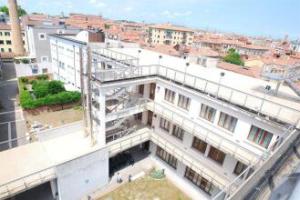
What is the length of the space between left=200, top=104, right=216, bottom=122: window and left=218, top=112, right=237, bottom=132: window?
0.75 m

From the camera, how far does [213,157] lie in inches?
704

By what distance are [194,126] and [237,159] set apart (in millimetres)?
4448

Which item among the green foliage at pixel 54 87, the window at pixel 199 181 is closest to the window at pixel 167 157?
the window at pixel 199 181

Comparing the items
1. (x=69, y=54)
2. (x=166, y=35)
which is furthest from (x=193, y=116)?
(x=166, y=35)

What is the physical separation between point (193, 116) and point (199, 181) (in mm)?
6912

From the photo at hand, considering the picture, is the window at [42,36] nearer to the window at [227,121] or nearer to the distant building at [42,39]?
the distant building at [42,39]

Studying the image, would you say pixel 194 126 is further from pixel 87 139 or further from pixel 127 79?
pixel 87 139

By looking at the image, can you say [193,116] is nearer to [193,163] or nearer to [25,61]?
[193,163]

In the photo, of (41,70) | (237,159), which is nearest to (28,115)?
(41,70)

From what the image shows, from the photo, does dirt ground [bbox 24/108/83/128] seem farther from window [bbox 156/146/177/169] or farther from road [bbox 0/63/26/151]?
window [bbox 156/146/177/169]

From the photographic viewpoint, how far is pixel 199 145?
1878 centimetres

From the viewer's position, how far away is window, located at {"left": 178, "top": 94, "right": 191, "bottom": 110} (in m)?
18.9

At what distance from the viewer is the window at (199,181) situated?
62.3 ft

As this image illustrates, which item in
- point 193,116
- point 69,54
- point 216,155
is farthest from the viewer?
point 69,54
